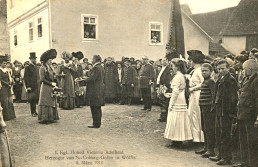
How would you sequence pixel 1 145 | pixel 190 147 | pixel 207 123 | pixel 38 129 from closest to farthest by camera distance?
pixel 1 145
pixel 207 123
pixel 190 147
pixel 38 129

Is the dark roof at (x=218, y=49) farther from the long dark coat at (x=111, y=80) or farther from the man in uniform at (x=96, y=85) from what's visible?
the man in uniform at (x=96, y=85)

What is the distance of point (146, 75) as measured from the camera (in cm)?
813

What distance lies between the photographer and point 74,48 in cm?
865

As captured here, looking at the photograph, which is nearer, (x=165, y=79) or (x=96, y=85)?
(x=96, y=85)

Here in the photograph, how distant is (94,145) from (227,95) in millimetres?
2091

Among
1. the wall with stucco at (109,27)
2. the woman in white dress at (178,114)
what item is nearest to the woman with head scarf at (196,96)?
the woman in white dress at (178,114)

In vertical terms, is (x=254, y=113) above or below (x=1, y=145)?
above

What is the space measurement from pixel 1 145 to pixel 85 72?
5809 millimetres

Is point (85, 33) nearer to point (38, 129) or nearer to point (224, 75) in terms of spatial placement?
point (38, 129)

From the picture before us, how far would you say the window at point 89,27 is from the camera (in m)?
8.41

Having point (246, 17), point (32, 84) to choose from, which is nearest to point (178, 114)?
point (32, 84)

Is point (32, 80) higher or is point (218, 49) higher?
point (218, 49)

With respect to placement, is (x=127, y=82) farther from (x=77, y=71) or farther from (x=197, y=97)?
(x=197, y=97)

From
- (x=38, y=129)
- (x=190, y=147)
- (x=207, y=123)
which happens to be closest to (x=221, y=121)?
(x=207, y=123)
